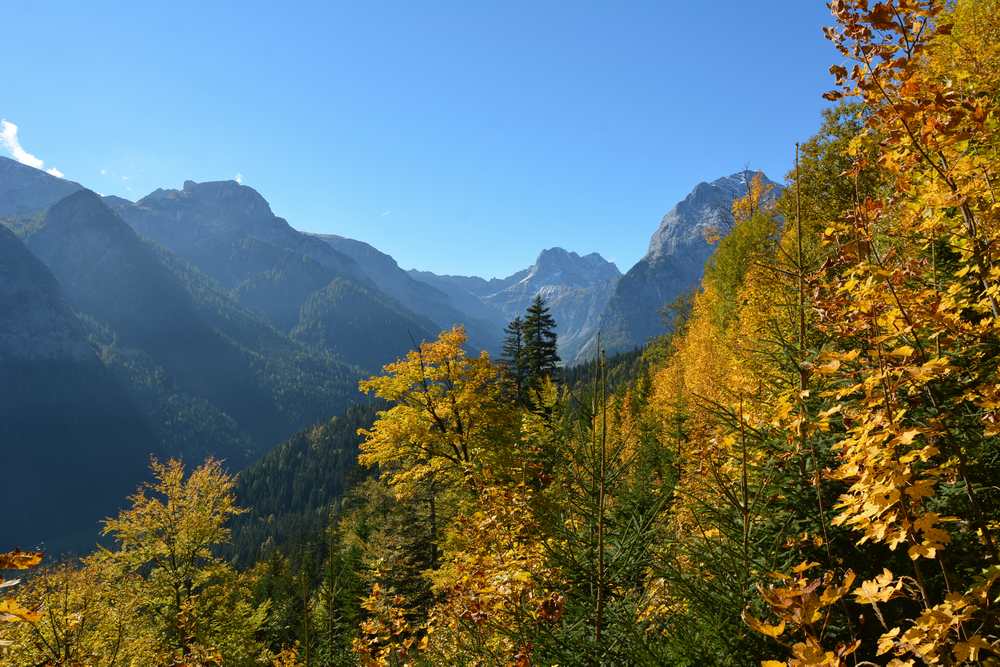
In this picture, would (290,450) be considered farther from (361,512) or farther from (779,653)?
(779,653)

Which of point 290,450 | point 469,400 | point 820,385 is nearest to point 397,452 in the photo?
point 469,400

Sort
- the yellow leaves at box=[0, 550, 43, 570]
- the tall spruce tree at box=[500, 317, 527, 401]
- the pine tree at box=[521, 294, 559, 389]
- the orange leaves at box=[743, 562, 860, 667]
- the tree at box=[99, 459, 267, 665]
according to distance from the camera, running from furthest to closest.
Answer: the pine tree at box=[521, 294, 559, 389] < the tall spruce tree at box=[500, 317, 527, 401] < the tree at box=[99, 459, 267, 665] < the yellow leaves at box=[0, 550, 43, 570] < the orange leaves at box=[743, 562, 860, 667]

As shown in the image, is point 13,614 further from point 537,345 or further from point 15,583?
point 537,345

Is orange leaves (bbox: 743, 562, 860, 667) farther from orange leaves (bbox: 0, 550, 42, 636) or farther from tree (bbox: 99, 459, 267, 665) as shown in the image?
tree (bbox: 99, 459, 267, 665)

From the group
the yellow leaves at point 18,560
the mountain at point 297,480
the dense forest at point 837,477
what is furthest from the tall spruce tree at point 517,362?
the mountain at point 297,480

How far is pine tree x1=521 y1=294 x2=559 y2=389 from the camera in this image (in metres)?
36.3

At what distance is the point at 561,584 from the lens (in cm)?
409

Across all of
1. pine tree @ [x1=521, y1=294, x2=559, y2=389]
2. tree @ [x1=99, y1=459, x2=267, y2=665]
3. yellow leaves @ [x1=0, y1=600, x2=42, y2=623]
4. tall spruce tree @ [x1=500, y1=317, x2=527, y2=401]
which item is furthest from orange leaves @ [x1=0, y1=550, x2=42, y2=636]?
pine tree @ [x1=521, y1=294, x2=559, y2=389]

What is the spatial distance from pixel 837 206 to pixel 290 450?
169 metres

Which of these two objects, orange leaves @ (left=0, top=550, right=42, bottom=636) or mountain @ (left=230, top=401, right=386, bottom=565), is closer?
orange leaves @ (left=0, top=550, right=42, bottom=636)

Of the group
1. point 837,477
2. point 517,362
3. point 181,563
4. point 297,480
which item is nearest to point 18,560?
point 837,477

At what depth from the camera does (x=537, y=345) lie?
36.6m

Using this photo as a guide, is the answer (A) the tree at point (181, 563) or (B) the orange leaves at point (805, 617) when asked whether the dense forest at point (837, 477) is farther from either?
(A) the tree at point (181, 563)

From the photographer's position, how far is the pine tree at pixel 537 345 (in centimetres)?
3628
